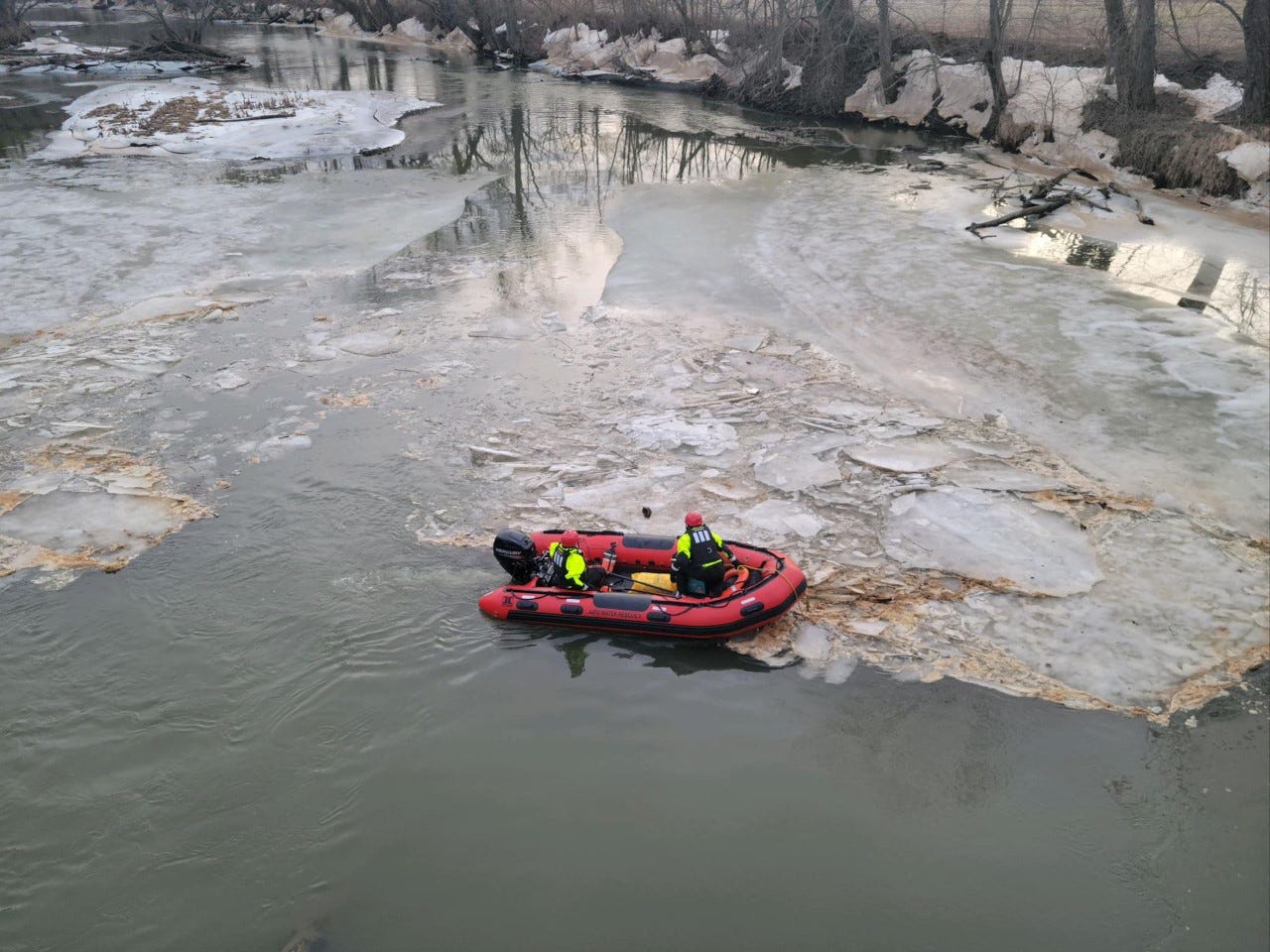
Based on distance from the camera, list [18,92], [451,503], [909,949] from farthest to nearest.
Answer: [18,92]
[451,503]
[909,949]

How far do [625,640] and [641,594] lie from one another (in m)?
0.36

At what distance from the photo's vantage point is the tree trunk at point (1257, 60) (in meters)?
14.5

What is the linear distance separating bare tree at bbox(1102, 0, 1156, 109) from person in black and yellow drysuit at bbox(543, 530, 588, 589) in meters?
16.1

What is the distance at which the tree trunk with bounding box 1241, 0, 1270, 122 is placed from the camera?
47.5 feet

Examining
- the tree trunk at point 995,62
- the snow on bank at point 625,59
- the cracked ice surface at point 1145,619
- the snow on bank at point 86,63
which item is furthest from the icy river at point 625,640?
the snow on bank at point 86,63

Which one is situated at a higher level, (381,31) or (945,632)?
(381,31)

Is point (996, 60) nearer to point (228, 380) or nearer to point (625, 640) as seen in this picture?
point (228, 380)

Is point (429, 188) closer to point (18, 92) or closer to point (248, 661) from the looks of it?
point (248, 661)

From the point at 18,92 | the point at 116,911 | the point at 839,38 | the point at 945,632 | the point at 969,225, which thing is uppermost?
the point at 839,38

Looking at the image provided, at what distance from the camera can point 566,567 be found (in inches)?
252

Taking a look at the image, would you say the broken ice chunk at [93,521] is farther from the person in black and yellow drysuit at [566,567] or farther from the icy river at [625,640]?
the person in black and yellow drysuit at [566,567]

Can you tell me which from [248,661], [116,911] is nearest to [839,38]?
[248,661]

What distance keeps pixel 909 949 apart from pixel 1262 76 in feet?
55.4

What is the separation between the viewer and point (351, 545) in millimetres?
7020
